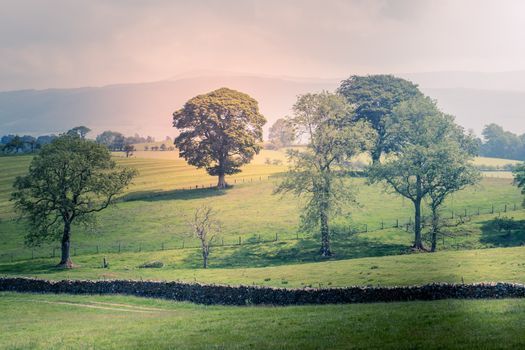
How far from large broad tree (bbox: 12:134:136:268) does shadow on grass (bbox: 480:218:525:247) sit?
48.4 meters

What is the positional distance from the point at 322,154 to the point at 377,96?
4346 centimetres

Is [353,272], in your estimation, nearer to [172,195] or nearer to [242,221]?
[242,221]

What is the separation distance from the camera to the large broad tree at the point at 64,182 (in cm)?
6769

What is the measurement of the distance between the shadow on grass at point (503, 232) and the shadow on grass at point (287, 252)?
35.5 ft

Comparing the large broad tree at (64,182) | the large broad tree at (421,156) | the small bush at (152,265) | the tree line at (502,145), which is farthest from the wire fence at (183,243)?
the tree line at (502,145)

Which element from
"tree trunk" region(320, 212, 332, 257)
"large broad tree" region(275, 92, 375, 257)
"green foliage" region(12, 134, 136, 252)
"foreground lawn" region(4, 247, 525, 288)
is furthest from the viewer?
"green foliage" region(12, 134, 136, 252)

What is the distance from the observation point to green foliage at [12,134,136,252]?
222ft

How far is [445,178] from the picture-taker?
216 ft

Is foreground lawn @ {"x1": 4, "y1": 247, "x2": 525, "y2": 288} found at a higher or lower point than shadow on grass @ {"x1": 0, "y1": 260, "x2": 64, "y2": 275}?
higher

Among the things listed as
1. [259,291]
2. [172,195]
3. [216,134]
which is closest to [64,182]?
[172,195]

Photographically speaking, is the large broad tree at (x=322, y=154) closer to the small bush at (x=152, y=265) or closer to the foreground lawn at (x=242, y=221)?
the foreground lawn at (x=242, y=221)

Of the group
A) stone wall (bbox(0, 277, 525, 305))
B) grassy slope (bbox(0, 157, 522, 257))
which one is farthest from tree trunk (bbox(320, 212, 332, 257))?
stone wall (bbox(0, 277, 525, 305))

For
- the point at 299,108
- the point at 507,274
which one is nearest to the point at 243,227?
the point at 299,108

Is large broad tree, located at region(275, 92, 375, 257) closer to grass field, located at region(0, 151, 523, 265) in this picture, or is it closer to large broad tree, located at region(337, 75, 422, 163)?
grass field, located at region(0, 151, 523, 265)
